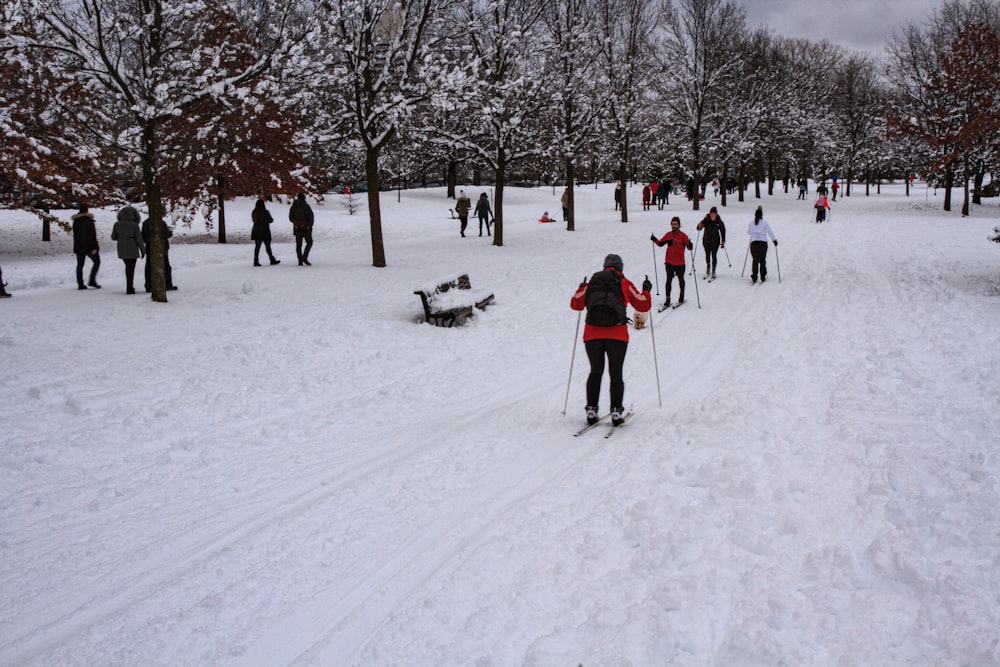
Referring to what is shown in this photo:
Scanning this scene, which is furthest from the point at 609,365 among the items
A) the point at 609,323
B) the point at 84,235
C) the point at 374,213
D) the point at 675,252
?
the point at 84,235

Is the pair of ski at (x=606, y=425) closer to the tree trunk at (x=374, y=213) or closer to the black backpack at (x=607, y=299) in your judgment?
the black backpack at (x=607, y=299)

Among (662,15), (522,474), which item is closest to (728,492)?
(522,474)

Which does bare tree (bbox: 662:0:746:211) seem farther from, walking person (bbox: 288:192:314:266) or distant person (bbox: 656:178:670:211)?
walking person (bbox: 288:192:314:266)

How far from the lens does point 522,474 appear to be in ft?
19.8

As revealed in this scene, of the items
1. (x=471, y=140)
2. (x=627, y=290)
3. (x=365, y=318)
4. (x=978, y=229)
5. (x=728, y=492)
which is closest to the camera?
(x=728, y=492)

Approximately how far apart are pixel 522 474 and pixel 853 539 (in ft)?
8.82

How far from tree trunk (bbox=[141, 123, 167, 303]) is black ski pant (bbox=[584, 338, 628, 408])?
9494 millimetres

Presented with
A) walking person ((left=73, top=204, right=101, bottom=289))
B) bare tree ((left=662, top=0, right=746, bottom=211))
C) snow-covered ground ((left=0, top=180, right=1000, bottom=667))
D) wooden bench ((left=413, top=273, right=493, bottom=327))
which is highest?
bare tree ((left=662, top=0, right=746, bottom=211))

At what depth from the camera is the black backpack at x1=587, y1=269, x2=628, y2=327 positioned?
6918 mm

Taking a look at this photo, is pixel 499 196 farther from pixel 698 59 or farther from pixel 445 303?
pixel 698 59

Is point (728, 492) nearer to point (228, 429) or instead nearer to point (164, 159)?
point (228, 429)

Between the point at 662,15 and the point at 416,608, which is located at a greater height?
the point at 662,15

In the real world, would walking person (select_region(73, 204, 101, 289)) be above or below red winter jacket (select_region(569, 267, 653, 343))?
above

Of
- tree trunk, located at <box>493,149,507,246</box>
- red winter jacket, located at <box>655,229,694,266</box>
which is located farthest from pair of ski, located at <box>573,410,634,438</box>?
tree trunk, located at <box>493,149,507,246</box>
